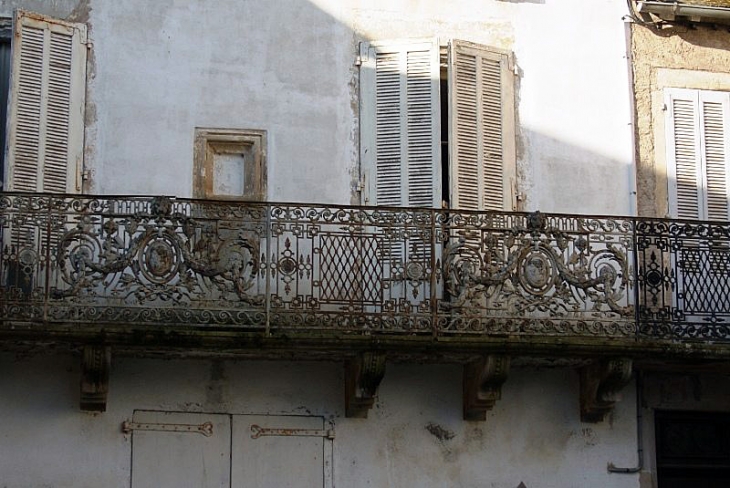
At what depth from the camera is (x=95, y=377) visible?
1420cm

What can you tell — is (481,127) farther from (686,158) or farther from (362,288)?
(362,288)

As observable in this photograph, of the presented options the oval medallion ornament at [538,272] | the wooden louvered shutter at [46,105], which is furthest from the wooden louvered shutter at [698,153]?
the wooden louvered shutter at [46,105]

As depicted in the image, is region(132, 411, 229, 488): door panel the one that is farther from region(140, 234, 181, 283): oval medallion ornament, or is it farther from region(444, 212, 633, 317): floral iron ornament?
region(444, 212, 633, 317): floral iron ornament

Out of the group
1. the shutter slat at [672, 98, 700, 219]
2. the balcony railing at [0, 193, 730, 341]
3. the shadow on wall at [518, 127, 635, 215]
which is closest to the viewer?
the balcony railing at [0, 193, 730, 341]

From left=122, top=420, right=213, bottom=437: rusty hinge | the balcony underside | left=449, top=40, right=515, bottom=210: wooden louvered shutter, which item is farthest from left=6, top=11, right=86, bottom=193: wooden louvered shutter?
left=449, top=40, right=515, bottom=210: wooden louvered shutter

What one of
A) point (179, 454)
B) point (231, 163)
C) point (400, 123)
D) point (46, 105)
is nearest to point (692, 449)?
point (400, 123)

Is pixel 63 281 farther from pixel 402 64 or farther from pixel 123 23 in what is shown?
pixel 402 64

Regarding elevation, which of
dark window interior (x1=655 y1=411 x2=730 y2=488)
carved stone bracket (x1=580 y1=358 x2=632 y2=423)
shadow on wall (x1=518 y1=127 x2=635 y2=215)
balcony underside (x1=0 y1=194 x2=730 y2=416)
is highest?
shadow on wall (x1=518 y1=127 x2=635 y2=215)

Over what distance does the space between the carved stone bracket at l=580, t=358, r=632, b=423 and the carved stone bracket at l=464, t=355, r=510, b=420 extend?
0.78m

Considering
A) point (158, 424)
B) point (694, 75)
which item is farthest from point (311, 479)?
point (694, 75)

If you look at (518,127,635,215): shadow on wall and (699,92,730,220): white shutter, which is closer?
(518,127,635,215): shadow on wall

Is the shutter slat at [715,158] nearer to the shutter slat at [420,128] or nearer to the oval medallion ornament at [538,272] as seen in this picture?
the oval medallion ornament at [538,272]

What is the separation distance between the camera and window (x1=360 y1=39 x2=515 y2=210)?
618 inches

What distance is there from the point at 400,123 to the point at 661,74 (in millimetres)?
2594
